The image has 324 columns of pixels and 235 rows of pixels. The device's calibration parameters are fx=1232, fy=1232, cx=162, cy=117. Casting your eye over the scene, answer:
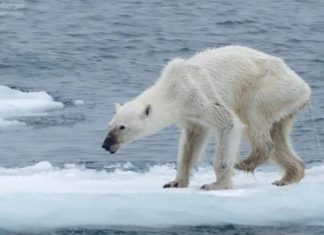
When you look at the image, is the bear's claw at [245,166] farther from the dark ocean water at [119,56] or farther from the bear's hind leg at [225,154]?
the dark ocean water at [119,56]

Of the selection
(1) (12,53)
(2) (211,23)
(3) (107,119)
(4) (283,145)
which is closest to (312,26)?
(2) (211,23)

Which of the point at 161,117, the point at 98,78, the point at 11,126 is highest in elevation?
the point at 98,78

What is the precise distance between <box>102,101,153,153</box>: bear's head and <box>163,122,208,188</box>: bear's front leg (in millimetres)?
612

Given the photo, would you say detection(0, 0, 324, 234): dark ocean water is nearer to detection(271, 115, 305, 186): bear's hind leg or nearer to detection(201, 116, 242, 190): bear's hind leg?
detection(201, 116, 242, 190): bear's hind leg

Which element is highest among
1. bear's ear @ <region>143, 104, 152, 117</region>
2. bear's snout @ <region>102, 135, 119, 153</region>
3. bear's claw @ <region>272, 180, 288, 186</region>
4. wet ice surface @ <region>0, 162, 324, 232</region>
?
bear's ear @ <region>143, 104, 152, 117</region>

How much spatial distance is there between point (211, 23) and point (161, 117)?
1538 cm

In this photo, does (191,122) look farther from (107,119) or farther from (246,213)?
(107,119)

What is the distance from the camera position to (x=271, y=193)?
10.2 m

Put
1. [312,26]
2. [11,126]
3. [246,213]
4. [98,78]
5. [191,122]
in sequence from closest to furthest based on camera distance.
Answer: [246,213] → [191,122] → [11,126] → [98,78] → [312,26]

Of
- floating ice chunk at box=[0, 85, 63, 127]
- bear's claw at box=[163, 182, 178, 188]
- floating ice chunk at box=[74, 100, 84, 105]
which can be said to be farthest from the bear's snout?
floating ice chunk at box=[74, 100, 84, 105]

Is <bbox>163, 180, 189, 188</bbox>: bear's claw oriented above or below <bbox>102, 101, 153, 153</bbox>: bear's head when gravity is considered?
below

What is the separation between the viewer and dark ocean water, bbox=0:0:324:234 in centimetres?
1398

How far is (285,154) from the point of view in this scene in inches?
434

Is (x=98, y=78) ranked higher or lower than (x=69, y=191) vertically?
higher
